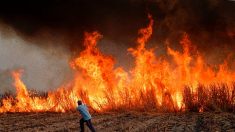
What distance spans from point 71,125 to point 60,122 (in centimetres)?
223

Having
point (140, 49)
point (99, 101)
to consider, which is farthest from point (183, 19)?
point (99, 101)

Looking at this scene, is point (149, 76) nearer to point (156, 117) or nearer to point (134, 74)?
point (134, 74)

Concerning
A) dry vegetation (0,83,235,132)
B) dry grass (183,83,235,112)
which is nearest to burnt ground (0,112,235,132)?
dry vegetation (0,83,235,132)

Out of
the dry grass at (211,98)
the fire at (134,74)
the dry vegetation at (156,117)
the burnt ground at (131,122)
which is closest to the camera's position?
the burnt ground at (131,122)

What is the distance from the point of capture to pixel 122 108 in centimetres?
3594

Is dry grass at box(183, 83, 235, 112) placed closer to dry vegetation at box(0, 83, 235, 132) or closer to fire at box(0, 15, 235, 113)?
dry vegetation at box(0, 83, 235, 132)

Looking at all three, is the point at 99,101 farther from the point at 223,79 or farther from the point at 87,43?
the point at 223,79

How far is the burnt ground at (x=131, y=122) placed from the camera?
25406 millimetres

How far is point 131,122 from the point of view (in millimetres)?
28703

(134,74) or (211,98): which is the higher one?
(134,74)

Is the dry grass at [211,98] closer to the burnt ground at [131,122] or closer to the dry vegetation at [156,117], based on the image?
the dry vegetation at [156,117]

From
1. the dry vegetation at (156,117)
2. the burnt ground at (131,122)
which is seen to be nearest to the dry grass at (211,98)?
the dry vegetation at (156,117)

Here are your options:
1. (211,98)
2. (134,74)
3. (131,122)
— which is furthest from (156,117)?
(134,74)

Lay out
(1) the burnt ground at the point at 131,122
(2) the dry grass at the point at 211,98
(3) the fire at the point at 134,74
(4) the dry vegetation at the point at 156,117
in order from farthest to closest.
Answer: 1. (3) the fire at the point at 134,74
2. (2) the dry grass at the point at 211,98
3. (4) the dry vegetation at the point at 156,117
4. (1) the burnt ground at the point at 131,122
